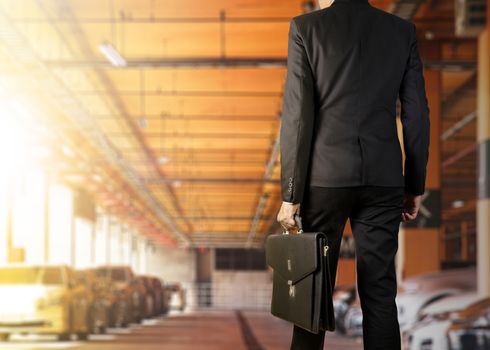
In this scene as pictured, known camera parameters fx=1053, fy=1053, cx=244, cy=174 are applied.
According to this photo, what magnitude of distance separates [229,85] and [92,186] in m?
12.5

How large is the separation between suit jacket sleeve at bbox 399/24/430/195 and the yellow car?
1466 centimetres

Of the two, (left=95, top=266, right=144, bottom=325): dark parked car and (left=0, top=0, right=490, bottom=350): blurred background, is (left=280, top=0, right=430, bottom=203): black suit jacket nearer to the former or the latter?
(left=0, top=0, right=490, bottom=350): blurred background

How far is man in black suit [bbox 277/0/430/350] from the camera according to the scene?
11.0 feet

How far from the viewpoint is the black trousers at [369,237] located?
335 cm

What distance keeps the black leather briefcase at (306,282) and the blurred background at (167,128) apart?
459 cm

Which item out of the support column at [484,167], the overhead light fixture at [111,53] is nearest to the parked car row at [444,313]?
the support column at [484,167]

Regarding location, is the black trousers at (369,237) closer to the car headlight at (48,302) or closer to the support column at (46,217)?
the car headlight at (48,302)

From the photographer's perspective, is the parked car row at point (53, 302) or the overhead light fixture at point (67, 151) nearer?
the parked car row at point (53, 302)

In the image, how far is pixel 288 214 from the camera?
335 centimetres

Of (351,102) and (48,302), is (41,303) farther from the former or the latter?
(351,102)

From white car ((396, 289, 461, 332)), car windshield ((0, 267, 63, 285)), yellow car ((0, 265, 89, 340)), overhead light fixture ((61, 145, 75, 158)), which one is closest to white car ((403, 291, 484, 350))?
white car ((396, 289, 461, 332))

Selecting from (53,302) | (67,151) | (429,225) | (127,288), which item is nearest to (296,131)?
(53,302)

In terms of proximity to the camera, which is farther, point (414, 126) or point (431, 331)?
point (431, 331)

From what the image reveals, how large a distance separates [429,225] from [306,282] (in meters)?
16.1
